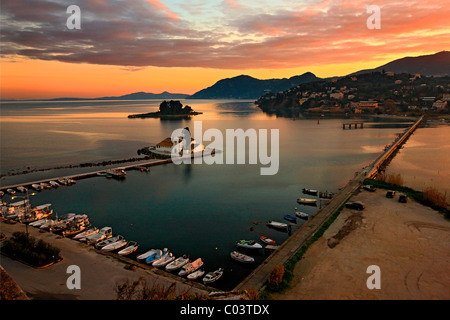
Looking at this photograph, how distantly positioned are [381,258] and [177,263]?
12.2 m

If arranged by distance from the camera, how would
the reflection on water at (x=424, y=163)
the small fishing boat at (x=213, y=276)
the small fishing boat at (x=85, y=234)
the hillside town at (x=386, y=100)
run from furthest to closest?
the hillside town at (x=386, y=100) < the reflection on water at (x=424, y=163) < the small fishing boat at (x=85, y=234) < the small fishing boat at (x=213, y=276)

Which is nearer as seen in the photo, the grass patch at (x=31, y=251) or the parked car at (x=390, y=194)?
the grass patch at (x=31, y=251)

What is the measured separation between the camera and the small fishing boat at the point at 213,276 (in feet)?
56.4

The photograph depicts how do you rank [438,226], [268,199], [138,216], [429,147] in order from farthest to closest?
[429,147]
[268,199]
[138,216]
[438,226]

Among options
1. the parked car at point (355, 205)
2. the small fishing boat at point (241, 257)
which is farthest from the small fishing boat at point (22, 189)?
the parked car at point (355, 205)

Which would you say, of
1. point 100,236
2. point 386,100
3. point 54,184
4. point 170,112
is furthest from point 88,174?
point 386,100

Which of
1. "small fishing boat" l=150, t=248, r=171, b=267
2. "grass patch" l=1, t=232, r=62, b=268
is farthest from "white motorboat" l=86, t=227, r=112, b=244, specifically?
"small fishing boat" l=150, t=248, r=171, b=267

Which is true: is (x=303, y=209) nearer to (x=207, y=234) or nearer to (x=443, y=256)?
(x=207, y=234)

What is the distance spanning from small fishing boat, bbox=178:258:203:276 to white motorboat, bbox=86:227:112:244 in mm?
7739

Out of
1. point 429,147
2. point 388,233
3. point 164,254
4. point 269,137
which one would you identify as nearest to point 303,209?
point 388,233

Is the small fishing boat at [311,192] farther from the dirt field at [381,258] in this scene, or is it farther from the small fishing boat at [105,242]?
the small fishing boat at [105,242]

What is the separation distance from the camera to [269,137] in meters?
80.2

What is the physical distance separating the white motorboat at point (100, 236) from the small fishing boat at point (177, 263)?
6824 mm
